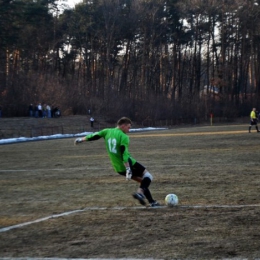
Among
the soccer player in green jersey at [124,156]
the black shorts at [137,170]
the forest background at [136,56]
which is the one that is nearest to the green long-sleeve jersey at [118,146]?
the soccer player in green jersey at [124,156]

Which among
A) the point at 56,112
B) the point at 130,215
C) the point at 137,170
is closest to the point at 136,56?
the point at 56,112

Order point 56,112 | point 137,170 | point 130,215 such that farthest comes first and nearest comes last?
point 56,112
point 137,170
point 130,215

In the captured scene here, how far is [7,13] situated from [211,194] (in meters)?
53.0

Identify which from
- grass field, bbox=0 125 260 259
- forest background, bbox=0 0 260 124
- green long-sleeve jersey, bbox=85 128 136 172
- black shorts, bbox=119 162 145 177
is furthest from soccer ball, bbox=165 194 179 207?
forest background, bbox=0 0 260 124

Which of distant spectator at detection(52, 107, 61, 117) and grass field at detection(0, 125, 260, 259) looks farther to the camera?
distant spectator at detection(52, 107, 61, 117)

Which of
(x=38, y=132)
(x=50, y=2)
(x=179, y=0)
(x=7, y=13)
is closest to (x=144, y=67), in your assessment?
(x=179, y=0)

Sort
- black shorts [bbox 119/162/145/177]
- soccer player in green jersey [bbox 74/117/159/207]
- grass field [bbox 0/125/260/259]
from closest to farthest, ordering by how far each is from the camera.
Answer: grass field [bbox 0/125/260/259]
soccer player in green jersey [bbox 74/117/159/207]
black shorts [bbox 119/162/145/177]

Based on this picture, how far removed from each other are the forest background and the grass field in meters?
46.5

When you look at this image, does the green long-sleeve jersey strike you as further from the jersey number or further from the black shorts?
the black shorts

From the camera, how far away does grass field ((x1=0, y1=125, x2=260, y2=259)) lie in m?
7.38

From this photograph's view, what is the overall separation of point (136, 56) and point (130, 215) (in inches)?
3056

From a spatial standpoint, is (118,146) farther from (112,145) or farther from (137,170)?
(137,170)

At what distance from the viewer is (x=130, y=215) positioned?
10.0 meters

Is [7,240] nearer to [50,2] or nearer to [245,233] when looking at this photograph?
[245,233]
